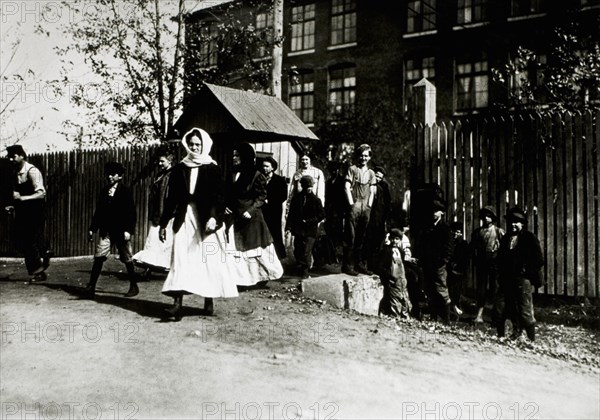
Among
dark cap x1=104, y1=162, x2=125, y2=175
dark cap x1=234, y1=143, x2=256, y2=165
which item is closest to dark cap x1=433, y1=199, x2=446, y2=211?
dark cap x1=234, y1=143, x2=256, y2=165

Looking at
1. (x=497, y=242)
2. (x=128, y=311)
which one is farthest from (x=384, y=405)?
(x=497, y=242)

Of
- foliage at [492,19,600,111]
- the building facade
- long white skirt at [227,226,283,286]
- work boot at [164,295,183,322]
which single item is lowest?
work boot at [164,295,183,322]

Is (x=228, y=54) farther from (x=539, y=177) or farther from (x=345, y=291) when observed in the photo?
(x=345, y=291)

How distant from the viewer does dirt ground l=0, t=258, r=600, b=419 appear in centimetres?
432

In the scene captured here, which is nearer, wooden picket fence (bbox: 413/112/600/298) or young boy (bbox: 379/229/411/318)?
Result: wooden picket fence (bbox: 413/112/600/298)

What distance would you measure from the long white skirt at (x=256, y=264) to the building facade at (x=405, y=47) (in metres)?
12.3

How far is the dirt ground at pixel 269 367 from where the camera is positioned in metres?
4.32

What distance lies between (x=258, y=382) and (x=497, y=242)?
5.03 metres

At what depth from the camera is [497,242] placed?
333 inches

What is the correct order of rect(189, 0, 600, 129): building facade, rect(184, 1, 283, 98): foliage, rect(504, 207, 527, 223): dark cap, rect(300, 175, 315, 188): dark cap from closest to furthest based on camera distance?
rect(504, 207, 527, 223): dark cap < rect(300, 175, 315, 188): dark cap < rect(184, 1, 283, 98): foliage < rect(189, 0, 600, 129): building facade

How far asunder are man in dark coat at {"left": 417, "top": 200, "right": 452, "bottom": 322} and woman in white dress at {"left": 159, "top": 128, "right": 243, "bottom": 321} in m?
2.96

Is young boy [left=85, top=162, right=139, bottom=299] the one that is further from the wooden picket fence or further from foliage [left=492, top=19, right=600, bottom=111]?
foliage [left=492, top=19, right=600, bottom=111]

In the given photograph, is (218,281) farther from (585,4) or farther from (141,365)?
(585,4)

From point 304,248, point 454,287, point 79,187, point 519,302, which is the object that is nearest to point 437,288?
point 454,287
